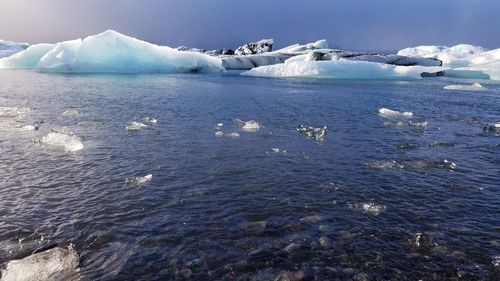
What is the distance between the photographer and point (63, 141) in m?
10.4

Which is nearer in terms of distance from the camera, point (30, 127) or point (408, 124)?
point (30, 127)

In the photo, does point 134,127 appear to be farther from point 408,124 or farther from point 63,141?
point 408,124

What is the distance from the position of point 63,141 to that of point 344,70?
3363 cm

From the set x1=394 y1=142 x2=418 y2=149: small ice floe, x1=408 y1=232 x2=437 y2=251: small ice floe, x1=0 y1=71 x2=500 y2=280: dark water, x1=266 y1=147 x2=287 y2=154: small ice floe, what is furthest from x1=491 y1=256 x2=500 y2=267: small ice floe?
x1=394 y1=142 x2=418 y2=149: small ice floe

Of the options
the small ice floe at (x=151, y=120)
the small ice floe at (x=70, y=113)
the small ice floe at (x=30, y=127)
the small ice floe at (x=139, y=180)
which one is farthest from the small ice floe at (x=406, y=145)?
the small ice floe at (x=70, y=113)

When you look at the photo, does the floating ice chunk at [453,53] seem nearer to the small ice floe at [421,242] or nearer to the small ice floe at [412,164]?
the small ice floe at [412,164]

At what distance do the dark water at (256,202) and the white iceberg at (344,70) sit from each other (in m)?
27.0

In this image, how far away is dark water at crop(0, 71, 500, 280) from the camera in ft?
16.1

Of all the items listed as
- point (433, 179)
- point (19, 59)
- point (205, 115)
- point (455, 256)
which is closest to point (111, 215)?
point (455, 256)

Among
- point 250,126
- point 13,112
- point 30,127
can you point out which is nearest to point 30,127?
point 30,127

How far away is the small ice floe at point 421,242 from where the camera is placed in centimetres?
532

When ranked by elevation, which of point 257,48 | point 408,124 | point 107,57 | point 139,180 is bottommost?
point 408,124

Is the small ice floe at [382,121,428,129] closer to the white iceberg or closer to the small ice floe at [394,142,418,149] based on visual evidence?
the small ice floe at [394,142,418,149]

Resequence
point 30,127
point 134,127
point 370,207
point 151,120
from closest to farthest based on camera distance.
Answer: point 370,207
point 30,127
point 134,127
point 151,120
